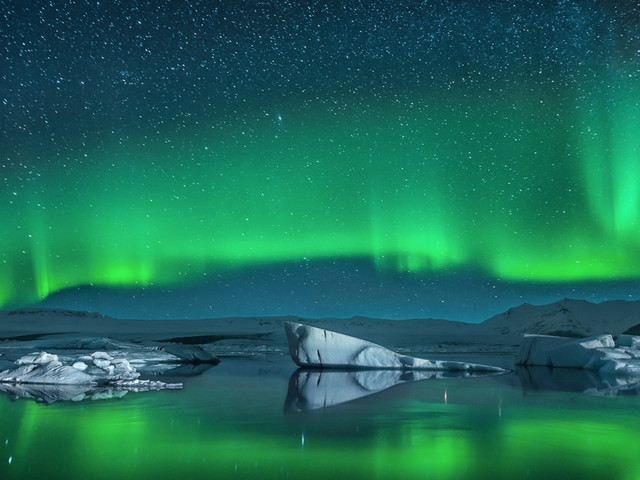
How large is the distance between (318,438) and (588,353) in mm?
21484

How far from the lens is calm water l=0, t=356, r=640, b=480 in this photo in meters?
5.20

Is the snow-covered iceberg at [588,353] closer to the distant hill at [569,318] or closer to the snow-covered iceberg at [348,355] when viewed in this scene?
the snow-covered iceberg at [348,355]

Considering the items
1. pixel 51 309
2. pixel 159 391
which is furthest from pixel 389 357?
pixel 51 309

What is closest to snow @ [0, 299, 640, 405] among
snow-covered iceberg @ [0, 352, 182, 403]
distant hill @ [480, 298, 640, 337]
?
snow-covered iceberg @ [0, 352, 182, 403]

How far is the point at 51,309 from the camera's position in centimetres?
13712

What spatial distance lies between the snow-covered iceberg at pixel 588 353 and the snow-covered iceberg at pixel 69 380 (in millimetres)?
16296

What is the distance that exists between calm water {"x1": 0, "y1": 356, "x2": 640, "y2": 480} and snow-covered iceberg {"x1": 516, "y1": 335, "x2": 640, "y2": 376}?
11.2 meters

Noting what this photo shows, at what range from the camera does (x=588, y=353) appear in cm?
2467

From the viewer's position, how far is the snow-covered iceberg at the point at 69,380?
38.7 ft

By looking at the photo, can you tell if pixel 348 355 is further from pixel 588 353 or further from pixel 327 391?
pixel 588 353

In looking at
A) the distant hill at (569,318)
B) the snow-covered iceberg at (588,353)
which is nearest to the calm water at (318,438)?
the snow-covered iceberg at (588,353)

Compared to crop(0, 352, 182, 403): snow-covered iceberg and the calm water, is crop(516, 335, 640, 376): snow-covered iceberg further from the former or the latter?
crop(0, 352, 182, 403): snow-covered iceberg

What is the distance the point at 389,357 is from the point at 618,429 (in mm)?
14760

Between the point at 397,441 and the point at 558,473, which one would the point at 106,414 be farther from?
the point at 558,473
